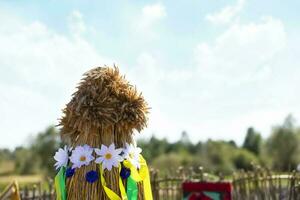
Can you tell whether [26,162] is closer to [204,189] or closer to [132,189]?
[204,189]

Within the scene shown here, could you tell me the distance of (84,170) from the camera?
3.42 metres

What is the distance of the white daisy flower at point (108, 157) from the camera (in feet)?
11.0

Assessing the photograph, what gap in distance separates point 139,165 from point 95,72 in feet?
2.04

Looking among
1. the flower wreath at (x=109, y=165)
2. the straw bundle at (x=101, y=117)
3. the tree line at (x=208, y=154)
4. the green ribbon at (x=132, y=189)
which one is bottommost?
the green ribbon at (x=132, y=189)

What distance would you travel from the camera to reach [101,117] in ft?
11.1

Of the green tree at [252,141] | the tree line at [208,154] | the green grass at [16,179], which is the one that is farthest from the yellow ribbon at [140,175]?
the green tree at [252,141]

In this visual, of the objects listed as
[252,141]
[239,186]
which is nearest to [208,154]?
[252,141]

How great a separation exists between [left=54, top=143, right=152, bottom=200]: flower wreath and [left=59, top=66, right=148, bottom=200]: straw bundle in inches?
1.4

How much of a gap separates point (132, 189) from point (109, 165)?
0.65 feet

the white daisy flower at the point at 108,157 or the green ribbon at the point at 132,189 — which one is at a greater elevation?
the white daisy flower at the point at 108,157

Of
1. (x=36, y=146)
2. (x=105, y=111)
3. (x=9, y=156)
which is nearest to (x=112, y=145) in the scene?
(x=105, y=111)

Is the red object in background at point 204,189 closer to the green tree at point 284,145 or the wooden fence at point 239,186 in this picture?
the wooden fence at point 239,186

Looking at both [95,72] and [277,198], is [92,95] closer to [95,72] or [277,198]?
[95,72]

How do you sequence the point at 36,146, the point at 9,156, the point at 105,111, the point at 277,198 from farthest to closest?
the point at 9,156 < the point at 36,146 < the point at 277,198 < the point at 105,111
